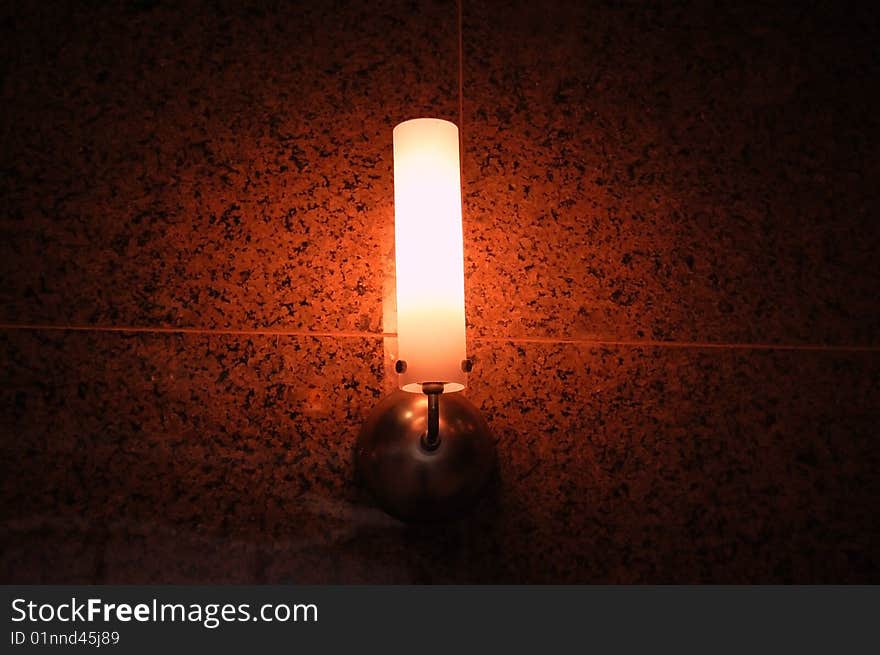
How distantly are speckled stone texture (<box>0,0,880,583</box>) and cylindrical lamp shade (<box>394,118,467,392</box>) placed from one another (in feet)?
0.52

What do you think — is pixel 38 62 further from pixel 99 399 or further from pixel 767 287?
pixel 767 287

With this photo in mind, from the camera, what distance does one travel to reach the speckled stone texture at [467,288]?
988 mm

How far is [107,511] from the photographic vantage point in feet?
3.18

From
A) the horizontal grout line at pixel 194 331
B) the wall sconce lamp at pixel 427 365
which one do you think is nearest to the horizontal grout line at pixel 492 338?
the horizontal grout line at pixel 194 331

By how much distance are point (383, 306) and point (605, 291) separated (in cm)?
40

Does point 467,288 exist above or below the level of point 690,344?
above

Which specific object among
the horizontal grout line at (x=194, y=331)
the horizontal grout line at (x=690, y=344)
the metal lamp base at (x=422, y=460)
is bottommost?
the metal lamp base at (x=422, y=460)

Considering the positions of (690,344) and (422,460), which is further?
(690,344)

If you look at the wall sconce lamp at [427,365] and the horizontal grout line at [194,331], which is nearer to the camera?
the wall sconce lamp at [427,365]

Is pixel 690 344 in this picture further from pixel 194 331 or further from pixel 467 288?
pixel 194 331

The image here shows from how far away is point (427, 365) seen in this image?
0.84 meters

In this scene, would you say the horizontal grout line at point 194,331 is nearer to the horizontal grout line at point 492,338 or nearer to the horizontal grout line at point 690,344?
the horizontal grout line at point 492,338

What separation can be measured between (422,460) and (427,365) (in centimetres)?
18

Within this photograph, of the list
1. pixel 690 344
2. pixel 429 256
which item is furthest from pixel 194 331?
pixel 690 344
